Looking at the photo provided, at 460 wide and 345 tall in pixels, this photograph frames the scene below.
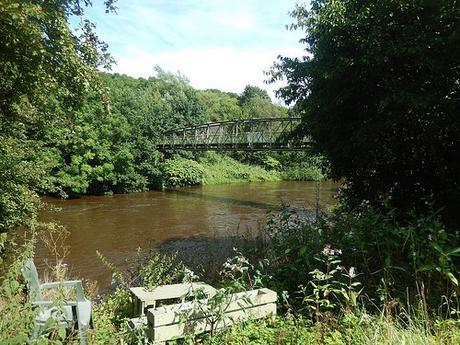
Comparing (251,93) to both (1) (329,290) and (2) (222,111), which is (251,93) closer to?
(2) (222,111)

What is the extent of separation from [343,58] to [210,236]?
7.04m

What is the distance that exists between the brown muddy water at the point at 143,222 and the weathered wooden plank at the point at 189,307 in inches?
116

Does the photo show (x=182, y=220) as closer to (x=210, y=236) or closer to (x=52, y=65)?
(x=210, y=236)

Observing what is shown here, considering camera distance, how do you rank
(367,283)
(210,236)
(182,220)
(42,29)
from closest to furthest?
(367,283) < (42,29) < (210,236) < (182,220)

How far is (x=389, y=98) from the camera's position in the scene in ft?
17.2

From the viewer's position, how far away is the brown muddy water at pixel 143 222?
31.1 ft

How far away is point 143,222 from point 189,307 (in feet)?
Answer: 37.0

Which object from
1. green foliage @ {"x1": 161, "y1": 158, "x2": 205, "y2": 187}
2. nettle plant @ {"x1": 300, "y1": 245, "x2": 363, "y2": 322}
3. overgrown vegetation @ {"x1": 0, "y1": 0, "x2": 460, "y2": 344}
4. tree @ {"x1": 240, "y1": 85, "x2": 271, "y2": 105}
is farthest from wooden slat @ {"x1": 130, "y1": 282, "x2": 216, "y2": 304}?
tree @ {"x1": 240, "y1": 85, "x2": 271, "y2": 105}

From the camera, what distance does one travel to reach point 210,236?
11398 mm

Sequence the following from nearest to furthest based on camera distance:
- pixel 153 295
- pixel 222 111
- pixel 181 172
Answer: pixel 153 295
pixel 181 172
pixel 222 111

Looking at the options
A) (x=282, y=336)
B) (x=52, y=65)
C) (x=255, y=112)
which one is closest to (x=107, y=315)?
(x=282, y=336)

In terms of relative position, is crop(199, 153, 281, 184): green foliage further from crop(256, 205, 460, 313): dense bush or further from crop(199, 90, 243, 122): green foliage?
crop(256, 205, 460, 313): dense bush

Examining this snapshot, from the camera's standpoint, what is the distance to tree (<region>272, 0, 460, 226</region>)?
525 centimetres

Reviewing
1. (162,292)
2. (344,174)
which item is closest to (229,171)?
(344,174)
